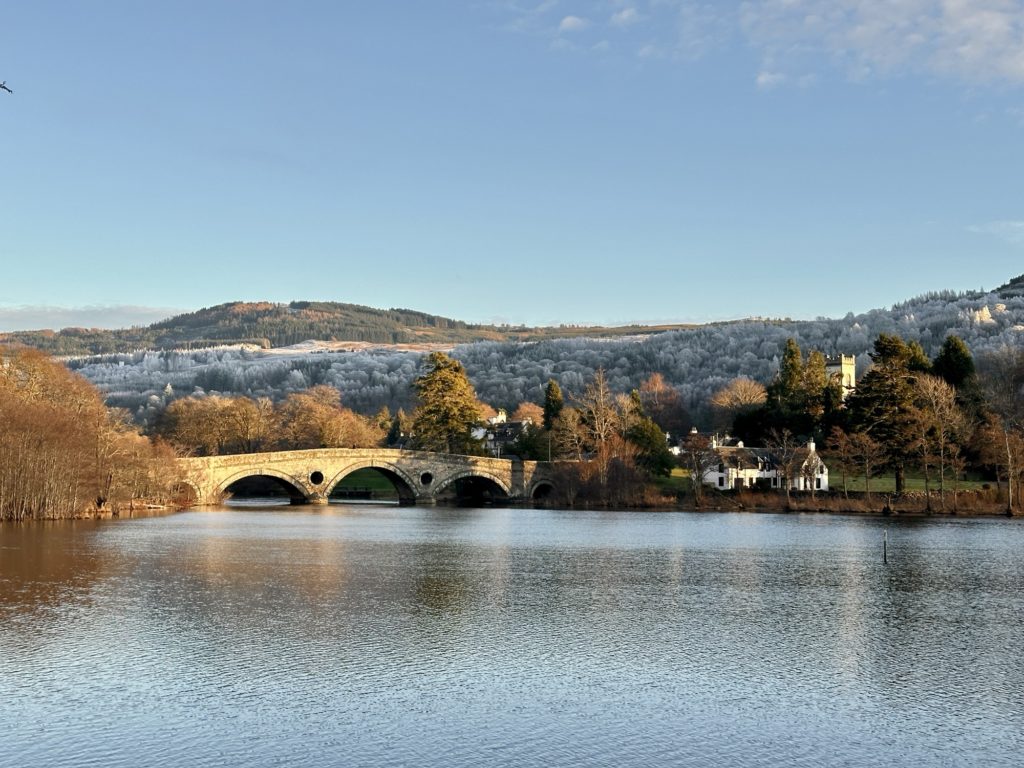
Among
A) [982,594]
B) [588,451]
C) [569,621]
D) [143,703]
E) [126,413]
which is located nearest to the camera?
[143,703]

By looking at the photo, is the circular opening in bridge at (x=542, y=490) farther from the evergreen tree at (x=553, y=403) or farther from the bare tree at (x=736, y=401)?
the bare tree at (x=736, y=401)

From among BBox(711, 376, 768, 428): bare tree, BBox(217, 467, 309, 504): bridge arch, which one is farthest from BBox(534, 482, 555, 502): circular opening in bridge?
BBox(711, 376, 768, 428): bare tree

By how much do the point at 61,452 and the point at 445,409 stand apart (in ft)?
153

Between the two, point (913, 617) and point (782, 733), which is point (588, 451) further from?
point (782, 733)

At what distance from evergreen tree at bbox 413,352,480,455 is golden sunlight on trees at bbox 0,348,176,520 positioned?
29277 millimetres

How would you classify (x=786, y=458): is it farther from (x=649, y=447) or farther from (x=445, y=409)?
(x=445, y=409)

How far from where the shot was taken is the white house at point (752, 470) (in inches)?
3356

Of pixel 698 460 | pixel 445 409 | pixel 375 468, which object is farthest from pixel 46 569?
pixel 445 409

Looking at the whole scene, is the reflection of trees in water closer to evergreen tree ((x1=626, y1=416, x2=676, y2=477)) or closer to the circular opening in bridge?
evergreen tree ((x1=626, y1=416, x2=676, y2=477))

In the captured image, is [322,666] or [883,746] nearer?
[883,746]

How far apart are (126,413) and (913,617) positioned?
71.4 m

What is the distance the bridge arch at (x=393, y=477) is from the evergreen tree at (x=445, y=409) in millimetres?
6609

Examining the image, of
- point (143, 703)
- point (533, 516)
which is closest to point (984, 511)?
point (533, 516)

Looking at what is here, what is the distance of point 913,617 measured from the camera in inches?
1021
